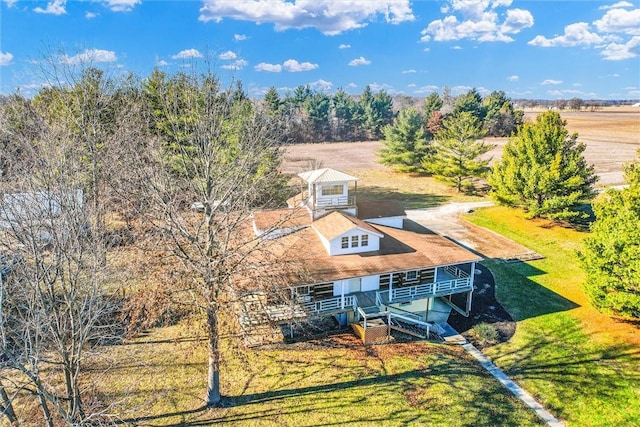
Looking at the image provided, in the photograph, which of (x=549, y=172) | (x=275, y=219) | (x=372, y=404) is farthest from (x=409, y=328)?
(x=549, y=172)

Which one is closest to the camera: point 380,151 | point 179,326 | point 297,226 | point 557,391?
point 557,391

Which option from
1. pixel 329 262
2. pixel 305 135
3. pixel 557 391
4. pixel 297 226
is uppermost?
pixel 305 135

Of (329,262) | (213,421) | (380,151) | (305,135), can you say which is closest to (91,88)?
(329,262)

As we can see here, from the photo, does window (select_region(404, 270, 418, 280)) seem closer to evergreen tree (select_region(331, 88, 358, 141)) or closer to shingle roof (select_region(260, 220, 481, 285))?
shingle roof (select_region(260, 220, 481, 285))

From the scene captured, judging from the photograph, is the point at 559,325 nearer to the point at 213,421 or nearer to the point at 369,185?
the point at 213,421

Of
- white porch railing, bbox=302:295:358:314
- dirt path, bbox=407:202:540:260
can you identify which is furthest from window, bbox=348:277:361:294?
dirt path, bbox=407:202:540:260

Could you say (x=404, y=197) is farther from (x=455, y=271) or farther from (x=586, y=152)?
(x=586, y=152)
